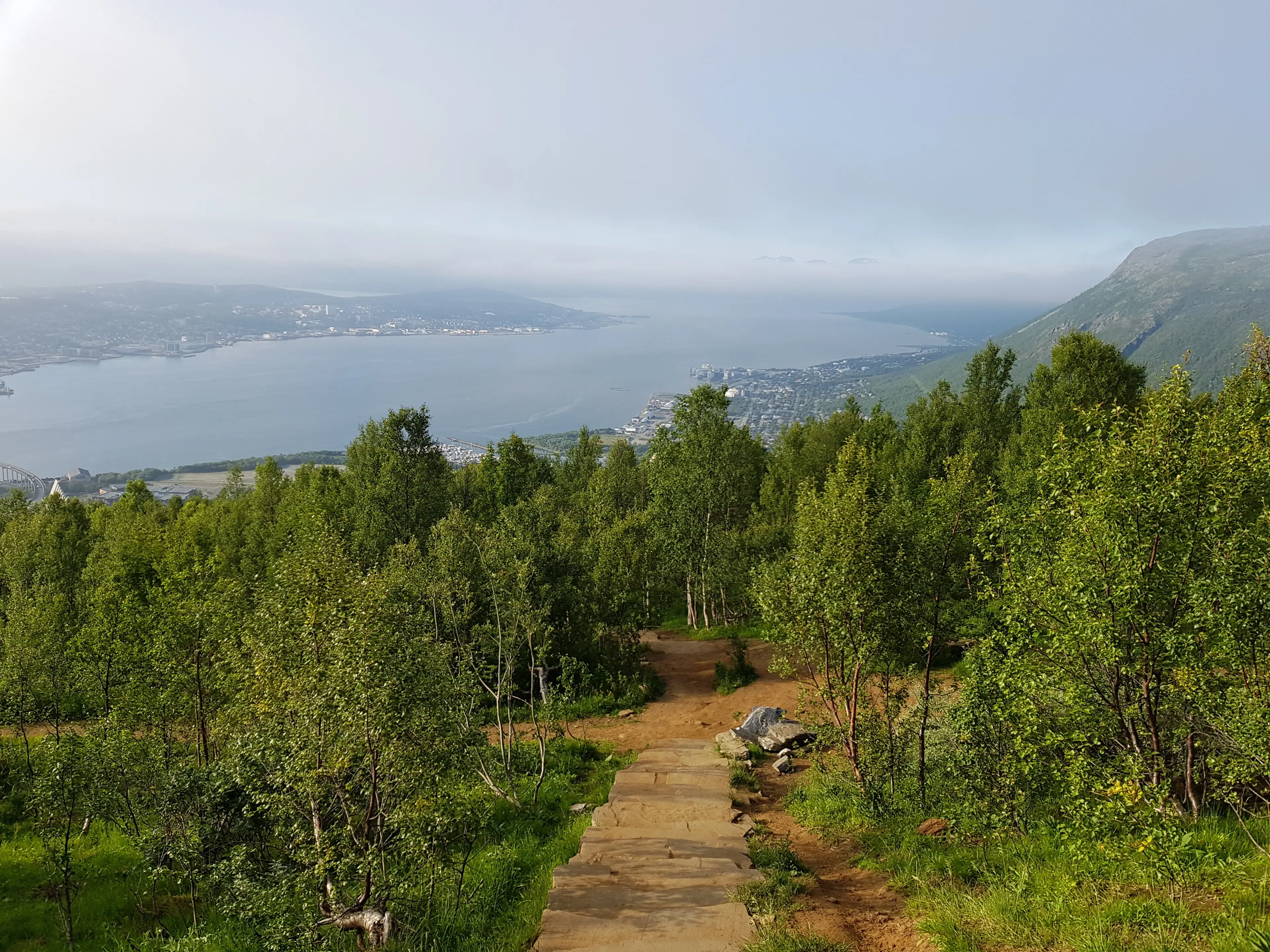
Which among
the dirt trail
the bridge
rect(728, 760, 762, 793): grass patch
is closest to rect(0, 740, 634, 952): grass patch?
rect(728, 760, 762, 793): grass patch

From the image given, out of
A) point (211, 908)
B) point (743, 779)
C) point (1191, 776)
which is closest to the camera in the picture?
point (1191, 776)

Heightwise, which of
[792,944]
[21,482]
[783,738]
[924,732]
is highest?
[924,732]

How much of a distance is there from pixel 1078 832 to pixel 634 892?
23.8 ft

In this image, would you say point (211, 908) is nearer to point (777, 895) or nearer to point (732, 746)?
point (777, 895)

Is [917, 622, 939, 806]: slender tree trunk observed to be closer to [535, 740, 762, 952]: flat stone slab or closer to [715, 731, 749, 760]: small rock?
[535, 740, 762, 952]: flat stone slab

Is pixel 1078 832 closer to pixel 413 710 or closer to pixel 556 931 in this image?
pixel 556 931

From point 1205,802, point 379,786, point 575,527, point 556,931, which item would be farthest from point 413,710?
point 575,527

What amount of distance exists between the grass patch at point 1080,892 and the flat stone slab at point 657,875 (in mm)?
2989

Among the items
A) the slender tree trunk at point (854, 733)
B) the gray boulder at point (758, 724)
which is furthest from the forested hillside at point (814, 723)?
the gray boulder at point (758, 724)

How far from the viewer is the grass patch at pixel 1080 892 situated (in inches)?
312

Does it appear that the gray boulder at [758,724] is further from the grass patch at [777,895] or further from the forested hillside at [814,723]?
the grass patch at [777,895]

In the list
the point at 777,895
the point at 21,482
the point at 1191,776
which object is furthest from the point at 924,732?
the point at 21,482

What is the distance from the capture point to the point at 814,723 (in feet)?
48.8

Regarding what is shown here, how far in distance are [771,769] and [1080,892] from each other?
11.4 metres
